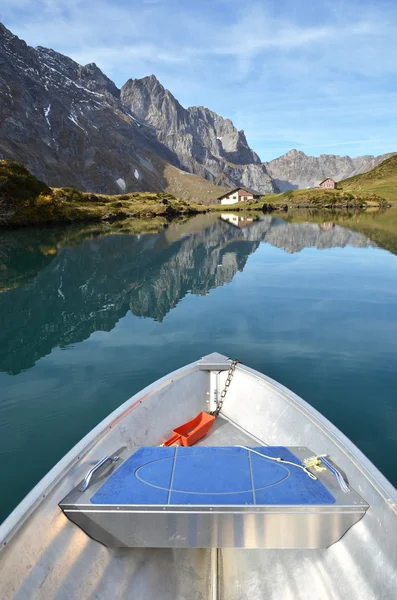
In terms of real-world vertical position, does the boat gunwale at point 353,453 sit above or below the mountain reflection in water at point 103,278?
above

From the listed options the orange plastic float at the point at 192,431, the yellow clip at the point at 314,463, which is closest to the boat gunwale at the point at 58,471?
the orange plastic float at the point at 192,431

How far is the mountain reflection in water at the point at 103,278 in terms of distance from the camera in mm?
18094

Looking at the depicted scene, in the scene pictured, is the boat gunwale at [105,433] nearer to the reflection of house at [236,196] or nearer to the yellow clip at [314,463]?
the yellow clip at [314,463]

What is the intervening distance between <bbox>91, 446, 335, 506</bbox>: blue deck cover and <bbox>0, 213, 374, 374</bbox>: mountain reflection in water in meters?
10.1

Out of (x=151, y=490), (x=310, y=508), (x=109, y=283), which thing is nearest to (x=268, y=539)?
(x=310, y=508)

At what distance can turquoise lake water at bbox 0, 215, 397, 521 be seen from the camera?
32.6 ft

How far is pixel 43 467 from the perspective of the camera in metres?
8.25

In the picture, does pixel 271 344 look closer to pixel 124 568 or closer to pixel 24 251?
pixel 124 568

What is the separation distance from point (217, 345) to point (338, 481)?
10.3 metres

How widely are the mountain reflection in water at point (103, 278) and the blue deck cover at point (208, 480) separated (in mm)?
10076

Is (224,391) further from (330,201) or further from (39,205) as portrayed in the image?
(330,201)

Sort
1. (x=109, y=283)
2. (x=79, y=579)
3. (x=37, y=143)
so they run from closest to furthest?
1. (x=79, y=579)
2. (x=109, y=283)
3. (x=37, y=143)

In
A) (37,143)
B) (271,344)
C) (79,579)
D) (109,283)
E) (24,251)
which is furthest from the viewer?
(37,143)

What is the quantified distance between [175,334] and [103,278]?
582 inches
